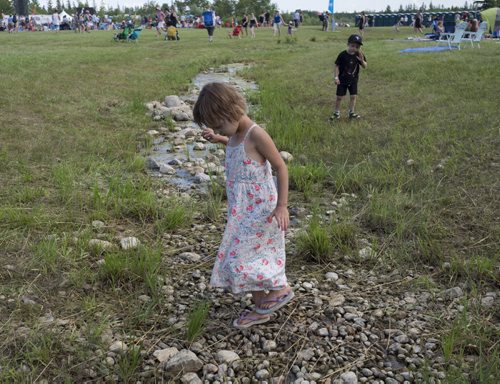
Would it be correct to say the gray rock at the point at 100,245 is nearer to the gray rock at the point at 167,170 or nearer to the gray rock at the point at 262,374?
the gray rock at the point at 262,374

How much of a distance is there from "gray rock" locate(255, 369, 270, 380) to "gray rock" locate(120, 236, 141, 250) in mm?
1540

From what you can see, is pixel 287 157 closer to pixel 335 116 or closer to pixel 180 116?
pixel 335 116

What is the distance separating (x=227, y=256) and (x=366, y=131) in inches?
184

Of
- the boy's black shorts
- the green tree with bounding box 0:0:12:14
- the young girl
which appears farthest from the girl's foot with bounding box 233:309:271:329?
the green tree with bounding box 0:0:12:14

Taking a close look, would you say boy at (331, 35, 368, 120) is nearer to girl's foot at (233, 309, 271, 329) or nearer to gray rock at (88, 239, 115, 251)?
gray rock at (88, 239, 115, 251)

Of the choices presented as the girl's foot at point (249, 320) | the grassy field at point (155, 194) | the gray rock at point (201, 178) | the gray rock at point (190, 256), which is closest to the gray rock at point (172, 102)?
the grassy field at point (155, 194)

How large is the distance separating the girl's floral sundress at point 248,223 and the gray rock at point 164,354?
1.53 feet

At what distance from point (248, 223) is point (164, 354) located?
825 millimetres

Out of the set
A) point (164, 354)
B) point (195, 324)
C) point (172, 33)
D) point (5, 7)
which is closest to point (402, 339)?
point (195, 324)

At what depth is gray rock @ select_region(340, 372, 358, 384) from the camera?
2469 millimetres

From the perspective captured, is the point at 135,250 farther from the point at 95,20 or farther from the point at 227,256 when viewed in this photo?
the point at 95,20

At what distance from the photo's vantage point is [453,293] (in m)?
3.13

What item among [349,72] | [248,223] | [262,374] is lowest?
[262,374]

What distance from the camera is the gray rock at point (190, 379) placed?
248 centimetres
